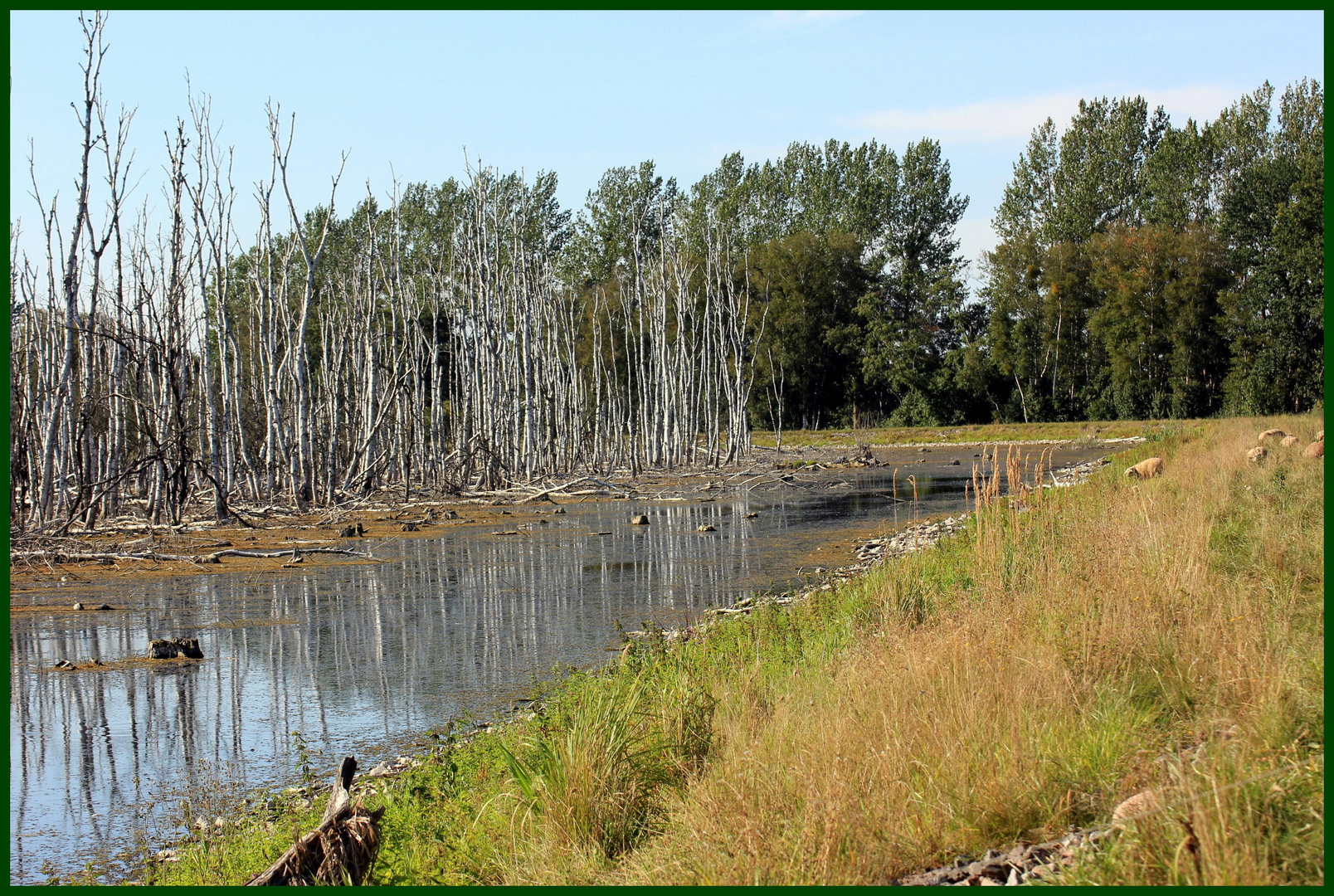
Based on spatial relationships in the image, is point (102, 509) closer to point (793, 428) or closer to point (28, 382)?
point (28, 382)

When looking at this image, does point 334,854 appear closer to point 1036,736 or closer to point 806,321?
point 1036,736

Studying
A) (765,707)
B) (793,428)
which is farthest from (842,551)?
(793,428)

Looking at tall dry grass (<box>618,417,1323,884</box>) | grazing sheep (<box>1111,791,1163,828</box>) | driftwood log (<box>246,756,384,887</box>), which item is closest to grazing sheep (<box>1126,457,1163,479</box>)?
tall dry grass (<box>618,417,1323,884</box>)

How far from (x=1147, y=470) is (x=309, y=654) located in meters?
15.6

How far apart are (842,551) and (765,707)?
9684mm

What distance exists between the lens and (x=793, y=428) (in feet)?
185

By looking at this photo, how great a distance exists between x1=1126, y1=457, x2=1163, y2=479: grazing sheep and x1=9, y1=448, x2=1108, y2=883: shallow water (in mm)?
4425

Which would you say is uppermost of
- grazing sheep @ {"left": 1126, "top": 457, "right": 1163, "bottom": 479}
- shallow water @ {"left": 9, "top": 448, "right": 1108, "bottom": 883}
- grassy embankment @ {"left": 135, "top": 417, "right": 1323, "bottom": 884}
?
grazing sheep @ {"left": 1126, "top": 457, "right": 1163, "bottom": 479}

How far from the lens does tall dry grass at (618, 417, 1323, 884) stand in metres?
3.58

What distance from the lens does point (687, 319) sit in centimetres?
4994

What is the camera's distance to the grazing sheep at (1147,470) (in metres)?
17.7

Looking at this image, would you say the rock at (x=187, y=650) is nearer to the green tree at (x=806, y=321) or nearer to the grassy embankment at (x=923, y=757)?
the grassy embankment at (x=923, y=757)

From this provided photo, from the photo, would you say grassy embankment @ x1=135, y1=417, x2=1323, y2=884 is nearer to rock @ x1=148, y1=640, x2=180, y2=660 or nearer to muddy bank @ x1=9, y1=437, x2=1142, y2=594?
muddy bank @ x1=9, y1=437, x2=1142, y2=594

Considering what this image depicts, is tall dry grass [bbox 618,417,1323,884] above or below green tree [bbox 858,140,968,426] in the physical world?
below
